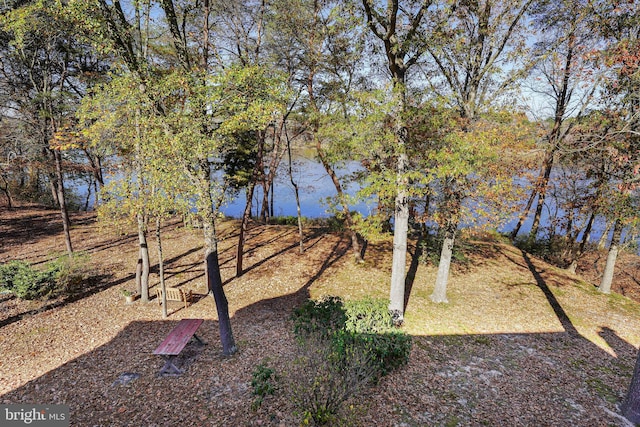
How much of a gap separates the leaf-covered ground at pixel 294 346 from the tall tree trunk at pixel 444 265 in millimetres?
465

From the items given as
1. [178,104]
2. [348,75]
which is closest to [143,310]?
[178,104]

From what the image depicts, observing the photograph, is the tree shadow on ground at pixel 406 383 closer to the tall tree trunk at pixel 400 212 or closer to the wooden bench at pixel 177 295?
the tall tree trunk at pixel 400 212

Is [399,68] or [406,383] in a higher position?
[399,68]

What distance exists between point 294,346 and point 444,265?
5832 millimetres

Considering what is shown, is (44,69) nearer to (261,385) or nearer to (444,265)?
(261,385)

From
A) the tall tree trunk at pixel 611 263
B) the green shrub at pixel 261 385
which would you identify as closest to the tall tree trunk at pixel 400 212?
A: the green shrub at pixel 261 385

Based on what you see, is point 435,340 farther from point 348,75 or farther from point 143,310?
point 348,75

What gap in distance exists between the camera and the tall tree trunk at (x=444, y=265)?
1007 cm

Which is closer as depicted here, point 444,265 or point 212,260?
point 212,260

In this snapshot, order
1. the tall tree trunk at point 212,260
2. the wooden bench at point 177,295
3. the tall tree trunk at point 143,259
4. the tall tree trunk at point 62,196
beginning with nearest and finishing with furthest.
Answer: the tall tree trunk at point 212,260 → the tall tree trunk at point 143,259 → the wooden bench at point 177,295 → the tall tree trunk at point 62,196

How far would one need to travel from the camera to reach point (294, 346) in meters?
7.59

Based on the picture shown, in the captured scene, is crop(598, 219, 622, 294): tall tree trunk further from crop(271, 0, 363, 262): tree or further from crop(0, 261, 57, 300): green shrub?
crop(0, 261, 57, 300): green shrub

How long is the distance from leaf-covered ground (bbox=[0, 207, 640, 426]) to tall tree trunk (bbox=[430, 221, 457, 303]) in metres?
0.47

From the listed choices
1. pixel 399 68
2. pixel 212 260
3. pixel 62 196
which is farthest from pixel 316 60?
pixel 62 196
